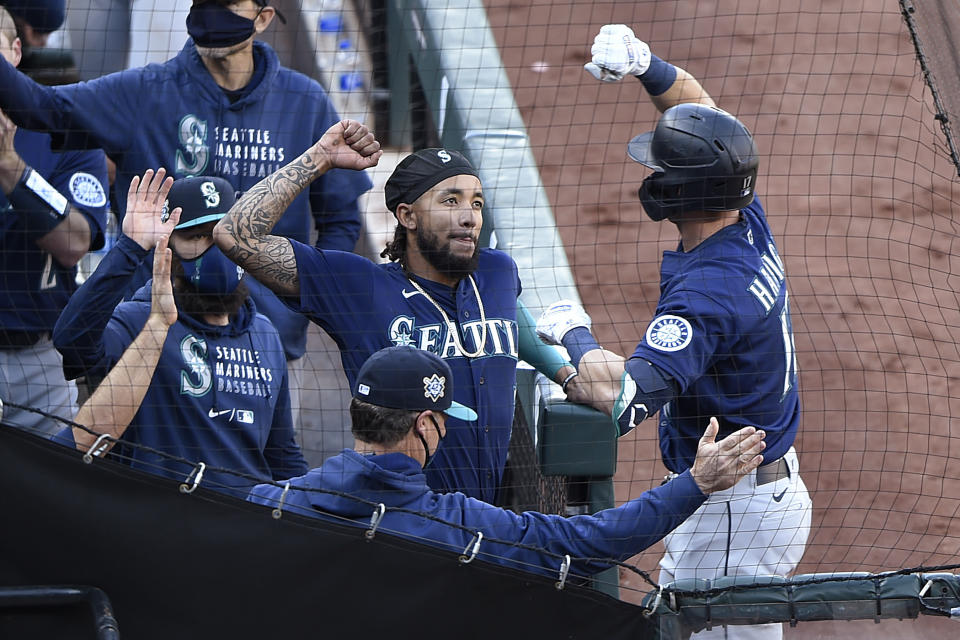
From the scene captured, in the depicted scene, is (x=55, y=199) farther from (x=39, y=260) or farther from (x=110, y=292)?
(x=110, y=292)

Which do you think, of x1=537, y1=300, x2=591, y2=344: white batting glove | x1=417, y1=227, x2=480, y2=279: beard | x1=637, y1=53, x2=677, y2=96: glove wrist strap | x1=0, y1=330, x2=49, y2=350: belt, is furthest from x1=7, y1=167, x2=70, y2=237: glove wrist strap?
x1=637, y1=53, x2=677, y2=96: glove wrist strap

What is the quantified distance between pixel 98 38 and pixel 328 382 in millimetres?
1923

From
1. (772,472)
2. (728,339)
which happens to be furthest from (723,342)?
(772,472)

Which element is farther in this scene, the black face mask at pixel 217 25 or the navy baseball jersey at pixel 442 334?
the black face mask at pixel 217 25

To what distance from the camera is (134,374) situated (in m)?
3.01

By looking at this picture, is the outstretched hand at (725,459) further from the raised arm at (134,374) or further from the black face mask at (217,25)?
the black face mask at (217,25)

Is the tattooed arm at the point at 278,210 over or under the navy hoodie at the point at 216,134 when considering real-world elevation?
under

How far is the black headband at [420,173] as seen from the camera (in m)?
3.35

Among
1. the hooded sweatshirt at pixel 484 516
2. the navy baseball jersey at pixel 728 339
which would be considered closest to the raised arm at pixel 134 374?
the hooded sweatshirt at pixel 484 516

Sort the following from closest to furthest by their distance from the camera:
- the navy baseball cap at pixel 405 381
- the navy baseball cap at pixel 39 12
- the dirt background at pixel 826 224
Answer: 1. the navy baseball cap at pixel 405 381
2. the navy baseball cap at pixel 39 12
3. the dirt background at pixel 826 224

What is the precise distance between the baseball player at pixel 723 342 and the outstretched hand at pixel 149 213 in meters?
0.99

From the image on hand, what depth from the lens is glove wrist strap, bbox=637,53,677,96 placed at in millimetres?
4008

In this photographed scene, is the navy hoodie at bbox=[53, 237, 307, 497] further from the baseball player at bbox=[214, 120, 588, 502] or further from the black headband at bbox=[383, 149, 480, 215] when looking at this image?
the black headband at bbox=[383, 149, 480, 215]

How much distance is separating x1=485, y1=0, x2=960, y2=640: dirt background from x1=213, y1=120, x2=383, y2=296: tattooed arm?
1.74 meters
